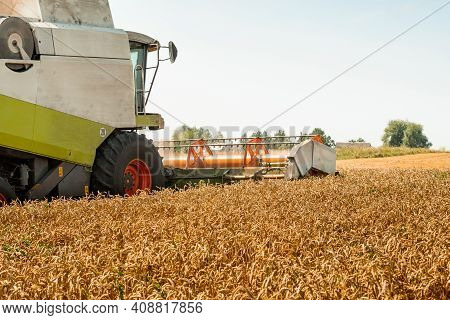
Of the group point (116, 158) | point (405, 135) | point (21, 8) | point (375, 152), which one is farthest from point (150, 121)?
point (405, 135)

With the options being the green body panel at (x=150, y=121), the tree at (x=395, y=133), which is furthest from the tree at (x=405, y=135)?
the green body panel at (x=150, y=121)

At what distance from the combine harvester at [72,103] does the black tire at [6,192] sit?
0.01m

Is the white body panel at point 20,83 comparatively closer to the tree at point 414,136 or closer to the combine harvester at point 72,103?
the combine harvester at point 72,103

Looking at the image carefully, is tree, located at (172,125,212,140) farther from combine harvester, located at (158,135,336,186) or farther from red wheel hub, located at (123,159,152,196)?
red wheel hub, located at (123,159,152,196)

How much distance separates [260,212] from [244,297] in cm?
372

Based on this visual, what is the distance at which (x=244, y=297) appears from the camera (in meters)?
3.09

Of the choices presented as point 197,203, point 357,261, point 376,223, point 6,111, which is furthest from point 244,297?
point 6,111

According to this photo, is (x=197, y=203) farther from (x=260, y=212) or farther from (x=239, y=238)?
(x=239, y=238)

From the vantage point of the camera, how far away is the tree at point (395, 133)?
111m

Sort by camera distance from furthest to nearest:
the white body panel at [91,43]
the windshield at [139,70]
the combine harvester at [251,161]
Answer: the combine harvester at [251,161] < the windshield at [139,70] < the white body panel at [91,43]

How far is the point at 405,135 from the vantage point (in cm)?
10525

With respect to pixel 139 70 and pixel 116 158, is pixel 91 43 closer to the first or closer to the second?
pixel 139 70

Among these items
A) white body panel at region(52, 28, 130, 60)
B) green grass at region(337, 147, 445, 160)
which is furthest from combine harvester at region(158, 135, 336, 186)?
green grass at region(337, 147, 445, 160)

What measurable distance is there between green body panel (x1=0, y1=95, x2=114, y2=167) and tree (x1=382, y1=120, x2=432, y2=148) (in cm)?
9921
